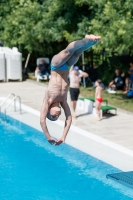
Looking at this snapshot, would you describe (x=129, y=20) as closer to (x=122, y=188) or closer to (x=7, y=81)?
(x=122, y=188)

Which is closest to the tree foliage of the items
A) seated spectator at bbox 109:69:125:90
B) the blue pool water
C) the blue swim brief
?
seated spectator at bbox 109:69:125:90

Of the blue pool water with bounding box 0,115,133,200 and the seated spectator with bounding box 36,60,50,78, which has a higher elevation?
the seated spectator with bounding box 36,60,50,78

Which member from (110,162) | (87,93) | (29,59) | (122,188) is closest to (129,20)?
(87,93)

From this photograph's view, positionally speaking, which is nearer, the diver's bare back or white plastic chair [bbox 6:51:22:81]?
the diver's bare back

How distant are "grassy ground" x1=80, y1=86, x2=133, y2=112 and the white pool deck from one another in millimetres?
714

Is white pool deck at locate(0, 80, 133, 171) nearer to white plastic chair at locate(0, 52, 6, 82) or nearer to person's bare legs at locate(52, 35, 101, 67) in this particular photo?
person's bare legs at locate(52, 35, 101, 67)

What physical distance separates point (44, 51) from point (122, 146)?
41.8 ft

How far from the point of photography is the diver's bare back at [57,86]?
818cm

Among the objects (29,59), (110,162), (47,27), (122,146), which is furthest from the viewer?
(29,59)

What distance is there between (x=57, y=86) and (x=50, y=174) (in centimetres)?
397

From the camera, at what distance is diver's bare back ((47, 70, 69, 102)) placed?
322 inches

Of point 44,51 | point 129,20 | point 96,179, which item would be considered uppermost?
point 129,20

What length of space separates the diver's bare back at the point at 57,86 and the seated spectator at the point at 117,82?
493 inches

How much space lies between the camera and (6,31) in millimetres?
25453
